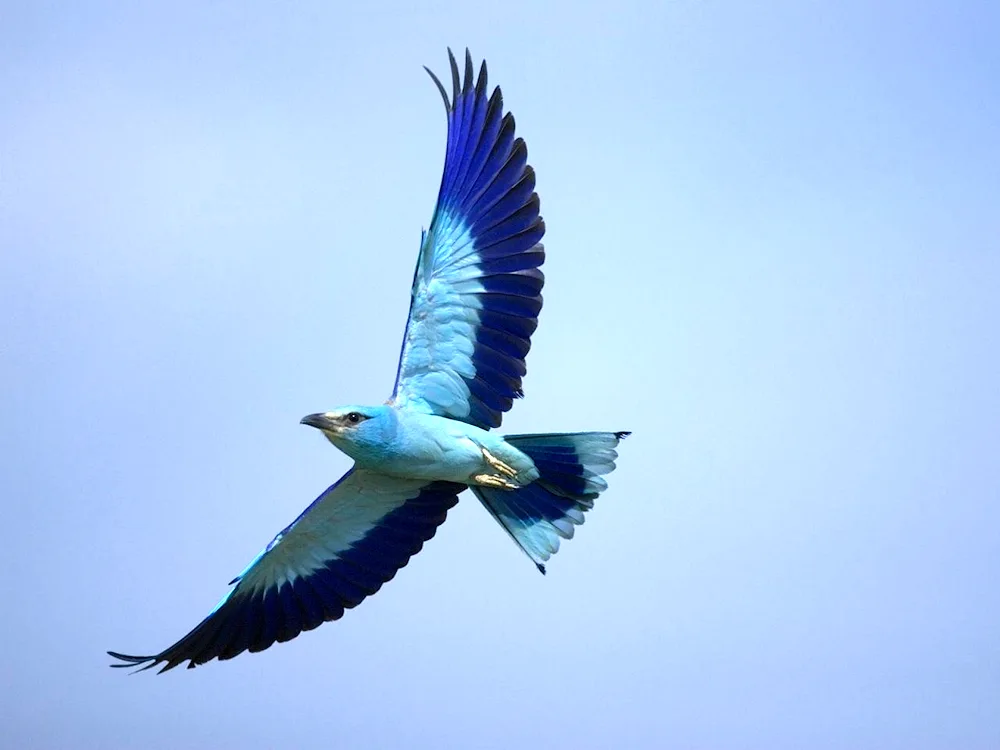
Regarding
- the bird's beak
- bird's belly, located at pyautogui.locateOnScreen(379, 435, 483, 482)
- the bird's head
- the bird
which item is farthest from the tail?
the bird's beak

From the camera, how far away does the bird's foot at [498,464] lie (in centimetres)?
1228

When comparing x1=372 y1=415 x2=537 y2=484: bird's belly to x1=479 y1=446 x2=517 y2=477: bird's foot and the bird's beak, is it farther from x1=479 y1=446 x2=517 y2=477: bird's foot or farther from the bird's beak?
the bird's beak

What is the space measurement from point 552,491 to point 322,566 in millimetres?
2170

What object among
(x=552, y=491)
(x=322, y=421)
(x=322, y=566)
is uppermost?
(x=552, y=491)

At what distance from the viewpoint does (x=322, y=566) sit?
43.3 feet

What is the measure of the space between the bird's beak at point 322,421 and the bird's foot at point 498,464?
1.31 m

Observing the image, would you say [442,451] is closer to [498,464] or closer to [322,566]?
[498,464]

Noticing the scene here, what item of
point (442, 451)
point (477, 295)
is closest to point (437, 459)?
point (442, 451)


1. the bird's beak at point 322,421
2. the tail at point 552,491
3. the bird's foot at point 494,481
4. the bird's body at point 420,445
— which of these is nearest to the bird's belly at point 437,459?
the bird's body at point 420,445

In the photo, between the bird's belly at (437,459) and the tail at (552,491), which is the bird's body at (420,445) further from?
the tail at (552,491)

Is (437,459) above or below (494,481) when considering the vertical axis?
below

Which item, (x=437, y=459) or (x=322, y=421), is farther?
(x=437, y=459)

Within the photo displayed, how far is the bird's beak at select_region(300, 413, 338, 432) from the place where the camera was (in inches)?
457

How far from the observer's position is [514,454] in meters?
12.4
